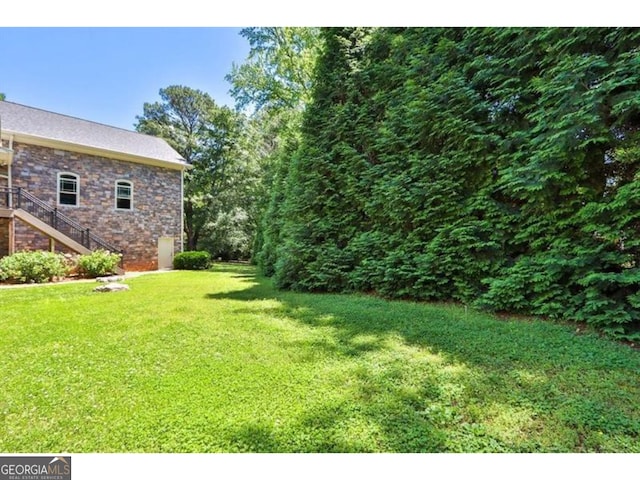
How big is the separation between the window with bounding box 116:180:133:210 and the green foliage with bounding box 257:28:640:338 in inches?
358

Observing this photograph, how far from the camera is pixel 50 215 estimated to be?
10547mm

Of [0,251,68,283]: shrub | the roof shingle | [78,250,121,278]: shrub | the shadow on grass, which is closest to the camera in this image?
the shadow on grass

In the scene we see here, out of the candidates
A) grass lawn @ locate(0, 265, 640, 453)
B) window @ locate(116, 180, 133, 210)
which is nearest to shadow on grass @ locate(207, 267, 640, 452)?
grass lawn @ locate(0, 265, 640, 453)

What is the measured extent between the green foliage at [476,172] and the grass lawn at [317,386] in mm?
812

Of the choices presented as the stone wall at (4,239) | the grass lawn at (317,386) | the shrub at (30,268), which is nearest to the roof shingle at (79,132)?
the stone wall at (4,239)

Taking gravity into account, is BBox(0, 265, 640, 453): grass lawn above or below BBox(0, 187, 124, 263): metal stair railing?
below

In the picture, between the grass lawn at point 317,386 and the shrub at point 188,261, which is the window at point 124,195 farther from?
the grass lawn at point 317,386

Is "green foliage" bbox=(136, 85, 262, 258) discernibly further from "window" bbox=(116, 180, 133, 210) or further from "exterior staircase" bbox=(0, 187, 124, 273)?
"exterior staircase" bbox=(0, 187, 124, 273)

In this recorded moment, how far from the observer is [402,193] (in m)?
5.31

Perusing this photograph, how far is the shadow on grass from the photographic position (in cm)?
172

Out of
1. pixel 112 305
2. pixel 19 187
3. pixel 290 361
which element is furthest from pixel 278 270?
pixel 19 187

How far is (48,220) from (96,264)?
2975 millimetres

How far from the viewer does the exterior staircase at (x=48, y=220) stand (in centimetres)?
957
